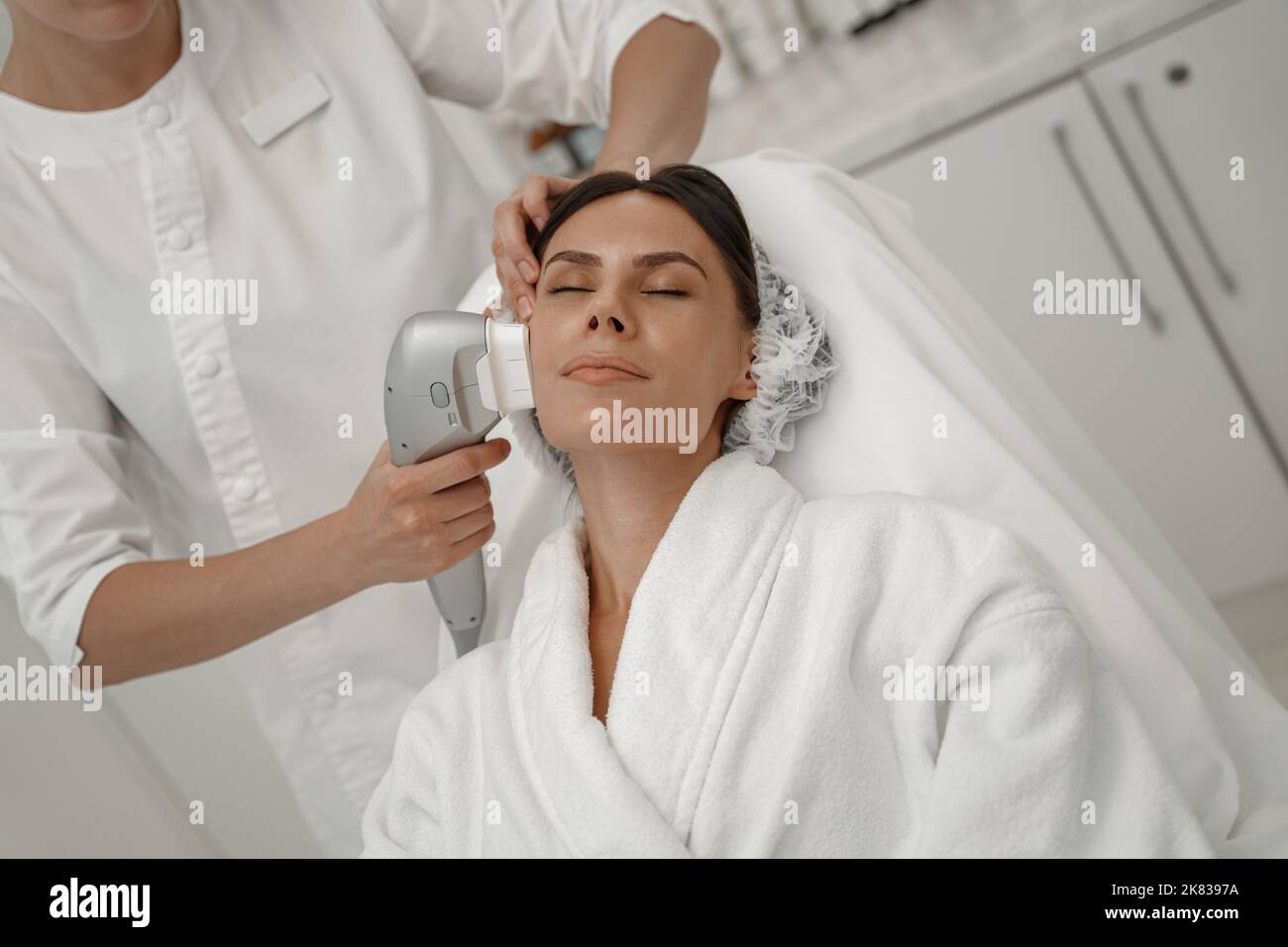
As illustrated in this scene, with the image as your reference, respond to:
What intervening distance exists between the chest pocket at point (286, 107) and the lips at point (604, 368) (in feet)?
2.00

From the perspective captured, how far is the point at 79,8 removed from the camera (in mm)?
1156

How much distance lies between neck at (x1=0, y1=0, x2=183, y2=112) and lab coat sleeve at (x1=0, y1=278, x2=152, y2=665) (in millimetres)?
261

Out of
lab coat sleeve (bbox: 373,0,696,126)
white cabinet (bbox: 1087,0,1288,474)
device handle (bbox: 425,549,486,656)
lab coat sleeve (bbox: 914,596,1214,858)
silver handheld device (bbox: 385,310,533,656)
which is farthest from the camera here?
white cabinet (bbox: 1087,0,1288,474)

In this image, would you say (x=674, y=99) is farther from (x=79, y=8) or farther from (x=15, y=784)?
(x=15, y=784)

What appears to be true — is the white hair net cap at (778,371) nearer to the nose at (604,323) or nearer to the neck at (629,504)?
the neck at (629,504)

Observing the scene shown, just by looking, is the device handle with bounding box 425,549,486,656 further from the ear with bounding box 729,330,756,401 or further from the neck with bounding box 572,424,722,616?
the ear with bounding box 729,330,756,401

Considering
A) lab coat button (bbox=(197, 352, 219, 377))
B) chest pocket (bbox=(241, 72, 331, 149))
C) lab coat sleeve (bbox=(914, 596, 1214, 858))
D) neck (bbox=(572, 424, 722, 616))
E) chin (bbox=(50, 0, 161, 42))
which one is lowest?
lab coat sleeve (bbox=(914, 596, 1214, 858))

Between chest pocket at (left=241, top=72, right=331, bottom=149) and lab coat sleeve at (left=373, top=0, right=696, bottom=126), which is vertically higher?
lab coat sleeve at (left=373, top=0, right=696, bottom=126)

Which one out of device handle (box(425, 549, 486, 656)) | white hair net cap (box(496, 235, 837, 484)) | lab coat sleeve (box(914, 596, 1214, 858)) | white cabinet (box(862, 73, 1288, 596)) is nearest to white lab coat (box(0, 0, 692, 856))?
device handle (box(425, 549, 486, 656))

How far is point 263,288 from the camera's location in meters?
1.41

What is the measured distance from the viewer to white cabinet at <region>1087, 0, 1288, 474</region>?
6.90 feet
